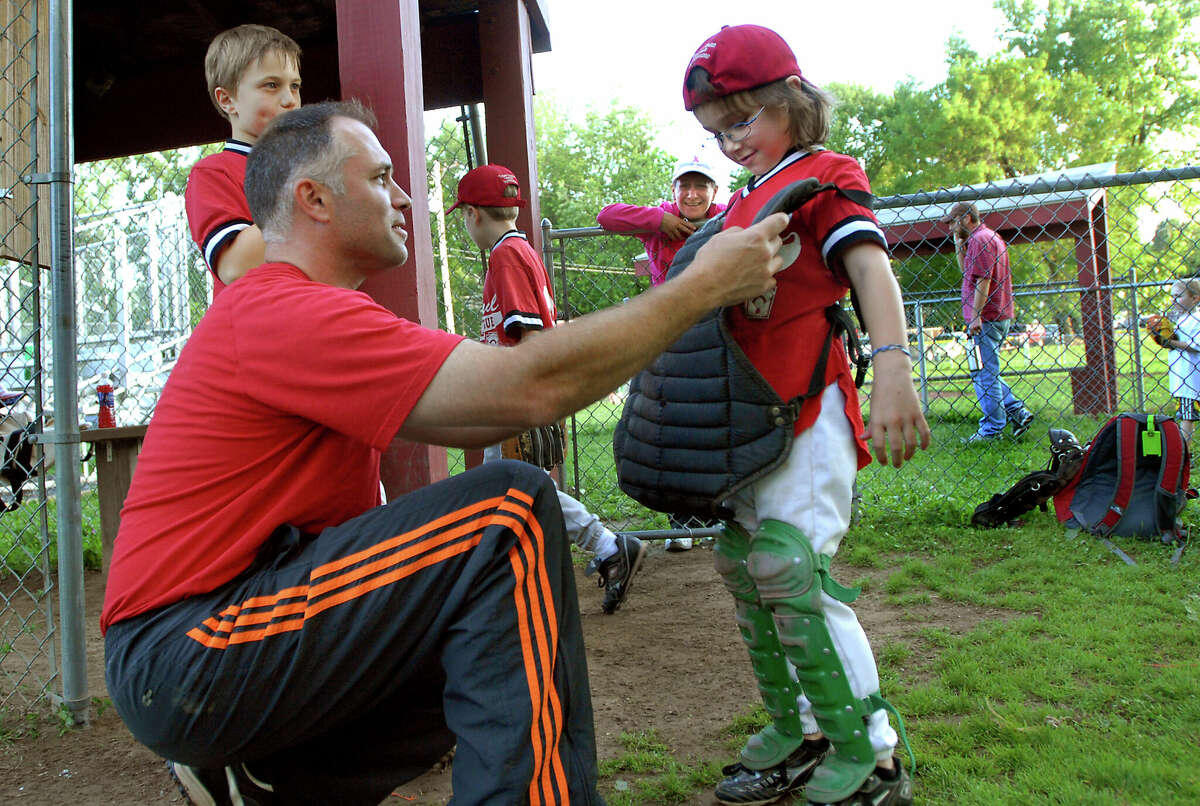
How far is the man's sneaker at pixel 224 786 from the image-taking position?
154 cm

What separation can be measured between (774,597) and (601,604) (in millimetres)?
2114

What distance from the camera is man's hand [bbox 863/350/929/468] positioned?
71.1 inches

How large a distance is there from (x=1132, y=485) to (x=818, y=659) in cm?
331

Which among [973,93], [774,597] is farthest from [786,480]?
[973,93]

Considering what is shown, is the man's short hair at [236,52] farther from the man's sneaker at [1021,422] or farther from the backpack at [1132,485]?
the man's sneaker at [1021,422]

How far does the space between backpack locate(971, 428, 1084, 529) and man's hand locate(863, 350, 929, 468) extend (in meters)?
3.29

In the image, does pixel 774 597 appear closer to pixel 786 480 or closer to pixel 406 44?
pixel 786 480

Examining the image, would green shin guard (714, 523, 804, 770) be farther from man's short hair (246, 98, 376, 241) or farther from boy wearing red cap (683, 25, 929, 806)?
man's short hair (246, 98, 376, 241)

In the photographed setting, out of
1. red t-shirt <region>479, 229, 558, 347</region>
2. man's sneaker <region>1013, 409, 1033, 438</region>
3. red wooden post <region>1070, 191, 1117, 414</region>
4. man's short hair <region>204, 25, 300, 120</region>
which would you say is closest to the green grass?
red t-shirt <region>479, 229, 558, 347</region>

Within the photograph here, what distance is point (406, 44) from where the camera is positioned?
2580 mm

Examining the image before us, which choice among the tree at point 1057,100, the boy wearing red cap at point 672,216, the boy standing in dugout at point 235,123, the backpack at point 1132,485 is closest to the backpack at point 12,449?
the boy standing in dugout at point 235,123

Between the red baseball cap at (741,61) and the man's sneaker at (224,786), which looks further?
the red baseball cap at (741,61)

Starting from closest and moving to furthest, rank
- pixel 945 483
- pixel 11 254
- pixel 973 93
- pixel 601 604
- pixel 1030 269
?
pixel 11 254, pixel 601 604, pixel 945 483, pixel 1030 269, pixel 973 93

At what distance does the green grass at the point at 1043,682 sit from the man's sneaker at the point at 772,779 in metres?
0.12
